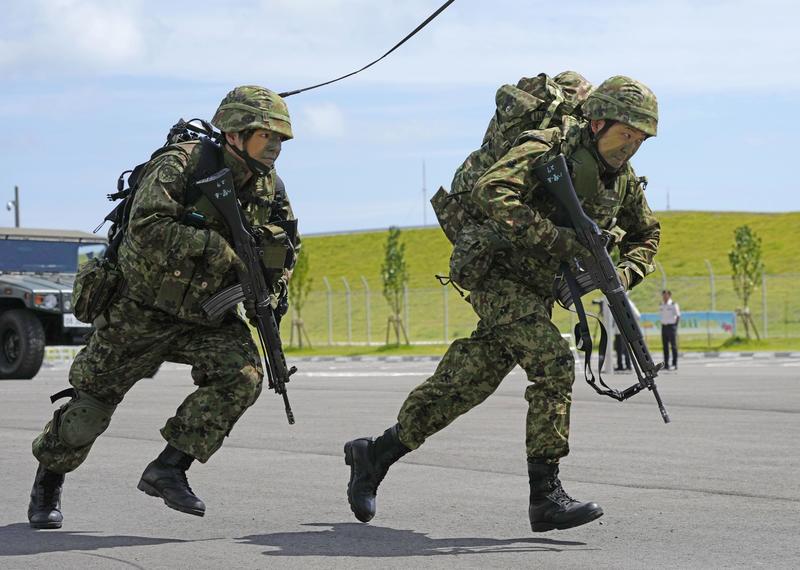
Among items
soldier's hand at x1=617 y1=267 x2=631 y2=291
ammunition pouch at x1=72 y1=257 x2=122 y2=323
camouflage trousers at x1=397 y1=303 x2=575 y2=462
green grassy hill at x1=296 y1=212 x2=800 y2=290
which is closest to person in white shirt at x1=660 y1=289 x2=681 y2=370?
soldier's hand at x1=617 y1=267 x2=631 y2=291

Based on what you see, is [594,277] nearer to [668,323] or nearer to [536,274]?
[536,274]

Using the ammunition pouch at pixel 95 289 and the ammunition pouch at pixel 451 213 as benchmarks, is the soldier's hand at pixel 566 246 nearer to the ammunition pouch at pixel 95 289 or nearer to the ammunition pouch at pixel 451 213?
the ammunition pouch at pixel 451 213

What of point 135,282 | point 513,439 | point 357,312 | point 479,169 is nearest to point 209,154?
point 135,282

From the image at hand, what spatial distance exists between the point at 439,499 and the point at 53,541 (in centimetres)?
198

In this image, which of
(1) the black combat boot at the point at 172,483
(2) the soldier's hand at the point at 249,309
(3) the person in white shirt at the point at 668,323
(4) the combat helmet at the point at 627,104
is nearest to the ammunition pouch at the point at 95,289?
(2) the soldier's hand at the point at 249,309

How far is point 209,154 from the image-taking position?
19.3 ft

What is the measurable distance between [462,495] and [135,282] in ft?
6.89

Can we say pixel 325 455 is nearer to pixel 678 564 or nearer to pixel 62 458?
pixel 62 458

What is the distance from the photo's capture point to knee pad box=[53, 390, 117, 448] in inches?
235

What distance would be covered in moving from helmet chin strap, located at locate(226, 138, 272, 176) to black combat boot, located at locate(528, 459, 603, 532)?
1.69 metres

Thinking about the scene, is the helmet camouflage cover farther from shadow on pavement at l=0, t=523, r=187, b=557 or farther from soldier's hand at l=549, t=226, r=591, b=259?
shadow on pavement at l=0, t=523, r=187, b=557

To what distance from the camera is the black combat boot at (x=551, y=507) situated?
562cm

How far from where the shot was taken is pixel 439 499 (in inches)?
269

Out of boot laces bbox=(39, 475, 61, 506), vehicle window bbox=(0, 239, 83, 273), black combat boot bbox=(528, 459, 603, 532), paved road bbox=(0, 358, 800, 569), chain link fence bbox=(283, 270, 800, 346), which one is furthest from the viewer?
chain link fence bbox=(283, 270, 800, 346)
